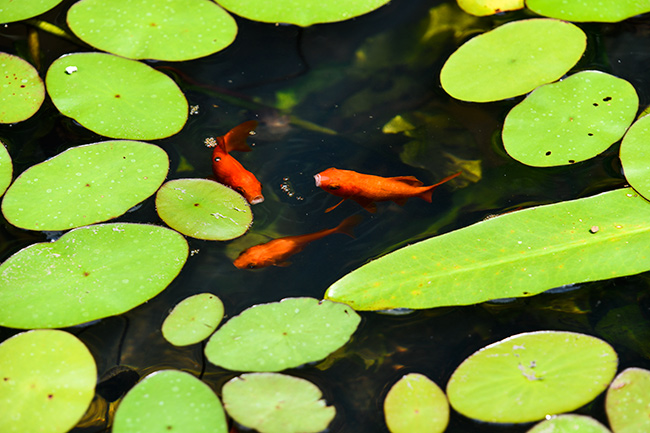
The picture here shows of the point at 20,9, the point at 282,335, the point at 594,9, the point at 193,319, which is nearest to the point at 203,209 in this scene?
the point at 193,319

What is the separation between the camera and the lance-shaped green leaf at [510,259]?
6.24ft

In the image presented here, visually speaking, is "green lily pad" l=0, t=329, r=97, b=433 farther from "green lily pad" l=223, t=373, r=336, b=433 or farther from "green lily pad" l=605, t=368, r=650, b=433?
"green lily pad" l=605, t=368, r=650, b=433

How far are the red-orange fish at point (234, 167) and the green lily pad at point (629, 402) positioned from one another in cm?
145

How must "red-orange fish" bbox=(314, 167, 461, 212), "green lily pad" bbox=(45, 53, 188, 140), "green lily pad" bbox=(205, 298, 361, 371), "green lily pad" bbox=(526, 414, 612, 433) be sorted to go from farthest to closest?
"green lily pad" bbox=(45, 53, 188, 140), "red-orange fish" bbox=(314, 167, 461, 212), "green lily pad" bbox=(205, 298, 361, 371), "green lily pad" bbox=(526, 414, 612, 433)

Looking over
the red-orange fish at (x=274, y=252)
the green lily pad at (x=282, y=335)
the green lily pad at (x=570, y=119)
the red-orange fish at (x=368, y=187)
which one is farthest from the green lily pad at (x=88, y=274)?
the green lily pad at (x=570, y=119)

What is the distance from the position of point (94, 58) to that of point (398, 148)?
4.79ft

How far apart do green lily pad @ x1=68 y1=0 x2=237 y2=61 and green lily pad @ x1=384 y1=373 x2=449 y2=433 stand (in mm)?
1731

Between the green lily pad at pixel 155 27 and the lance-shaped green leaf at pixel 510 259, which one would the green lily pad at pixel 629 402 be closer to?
the lance-shaped green leaf at pixel 510 259

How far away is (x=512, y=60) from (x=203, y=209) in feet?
5.07

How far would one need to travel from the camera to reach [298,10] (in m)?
2.50

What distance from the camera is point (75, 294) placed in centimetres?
188

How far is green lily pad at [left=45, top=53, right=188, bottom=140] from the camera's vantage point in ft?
7.38

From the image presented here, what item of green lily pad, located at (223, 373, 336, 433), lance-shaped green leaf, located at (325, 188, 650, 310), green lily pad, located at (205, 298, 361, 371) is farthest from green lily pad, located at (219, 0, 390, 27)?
green lily pad, located at (223, 373, 336, 433)

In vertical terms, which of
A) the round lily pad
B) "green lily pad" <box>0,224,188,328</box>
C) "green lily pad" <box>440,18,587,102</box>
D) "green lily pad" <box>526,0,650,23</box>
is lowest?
"green lily pad" <box>0,224,188,328</box>
